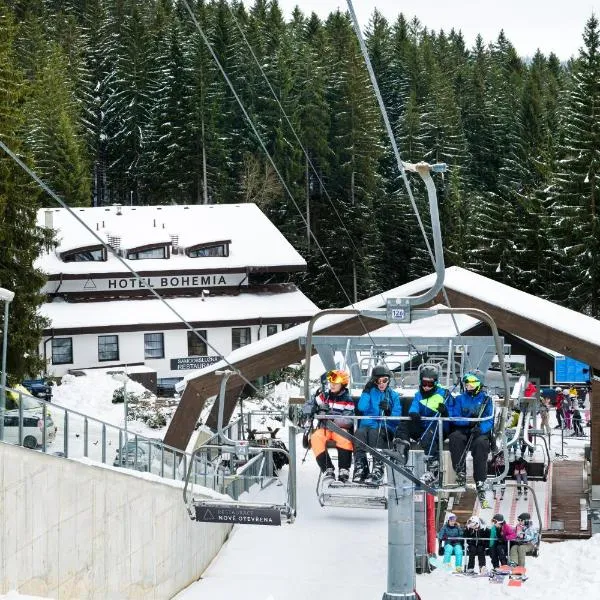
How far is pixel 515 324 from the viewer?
28.5m

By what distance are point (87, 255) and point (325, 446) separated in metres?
40.1

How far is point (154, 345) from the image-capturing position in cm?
5291

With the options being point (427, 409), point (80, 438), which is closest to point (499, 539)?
point (427, 409)

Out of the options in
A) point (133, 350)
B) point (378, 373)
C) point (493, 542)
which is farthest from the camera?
point (133, 350)

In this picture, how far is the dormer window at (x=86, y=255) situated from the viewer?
5388cm

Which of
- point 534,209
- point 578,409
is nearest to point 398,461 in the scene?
point 578,409

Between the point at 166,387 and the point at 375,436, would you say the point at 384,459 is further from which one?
the point at 166,387

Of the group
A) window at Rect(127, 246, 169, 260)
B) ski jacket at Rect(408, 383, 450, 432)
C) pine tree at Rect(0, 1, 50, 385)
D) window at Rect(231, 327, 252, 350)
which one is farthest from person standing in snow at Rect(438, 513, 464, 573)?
window at Rect(127, 246, 169, 260)

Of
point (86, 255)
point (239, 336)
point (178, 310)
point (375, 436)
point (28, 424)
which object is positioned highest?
point (86, 255)

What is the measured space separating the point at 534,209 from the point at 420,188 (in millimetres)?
19679

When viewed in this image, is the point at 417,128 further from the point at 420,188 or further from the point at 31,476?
the point at 31,476

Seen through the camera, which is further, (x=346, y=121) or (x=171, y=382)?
(x=346, y=121)

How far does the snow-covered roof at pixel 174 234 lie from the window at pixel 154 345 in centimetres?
300

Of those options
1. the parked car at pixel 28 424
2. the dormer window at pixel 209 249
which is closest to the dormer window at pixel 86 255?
the dormer window at pixel 209 249
